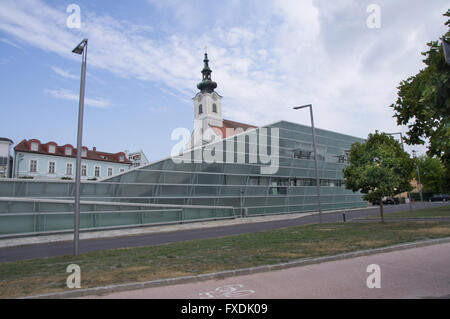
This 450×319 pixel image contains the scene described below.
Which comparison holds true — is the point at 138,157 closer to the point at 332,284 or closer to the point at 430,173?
the point at 430,173

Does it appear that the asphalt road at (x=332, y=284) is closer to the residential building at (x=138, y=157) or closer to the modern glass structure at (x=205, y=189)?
the modern glass structure at (x=205, y=189)

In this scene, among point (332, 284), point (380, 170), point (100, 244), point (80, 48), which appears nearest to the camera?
point (332, 284)

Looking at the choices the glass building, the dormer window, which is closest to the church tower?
the glass building

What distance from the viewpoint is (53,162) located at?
55406mm

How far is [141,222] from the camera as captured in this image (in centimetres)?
2888

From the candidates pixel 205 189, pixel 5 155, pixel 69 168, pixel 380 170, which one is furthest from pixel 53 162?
pixel 380 170

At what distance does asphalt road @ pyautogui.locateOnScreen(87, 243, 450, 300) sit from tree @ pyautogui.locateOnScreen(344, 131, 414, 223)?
12021 mm

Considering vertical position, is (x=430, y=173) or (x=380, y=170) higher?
(x=430, y=173)

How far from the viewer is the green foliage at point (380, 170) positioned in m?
19.8

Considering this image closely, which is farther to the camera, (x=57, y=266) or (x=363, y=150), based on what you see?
(x=363, y=150)

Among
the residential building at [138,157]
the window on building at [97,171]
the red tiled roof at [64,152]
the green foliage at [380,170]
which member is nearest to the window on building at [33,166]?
the red tiled roof at [64,152]
